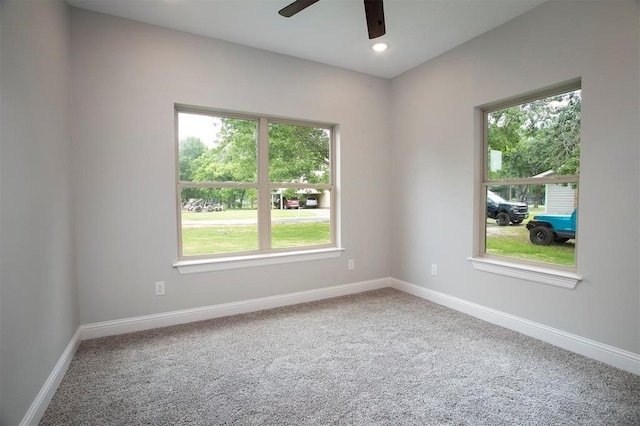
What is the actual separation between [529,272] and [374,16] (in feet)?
7.84

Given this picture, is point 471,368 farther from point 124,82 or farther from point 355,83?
point 124,82

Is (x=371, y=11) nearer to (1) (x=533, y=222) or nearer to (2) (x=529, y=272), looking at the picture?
(1) (x=533, y=222)

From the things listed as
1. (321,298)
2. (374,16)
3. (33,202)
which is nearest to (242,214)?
(321,298)

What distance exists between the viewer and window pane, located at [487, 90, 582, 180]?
252cm

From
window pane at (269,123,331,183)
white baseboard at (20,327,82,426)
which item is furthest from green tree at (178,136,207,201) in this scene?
white baseboard at (20,327,82,426)

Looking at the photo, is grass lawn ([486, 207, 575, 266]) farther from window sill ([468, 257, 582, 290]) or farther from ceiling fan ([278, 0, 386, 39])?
ceiling fan ([278, 0, 386, 39])

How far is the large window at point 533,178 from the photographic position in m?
2.53

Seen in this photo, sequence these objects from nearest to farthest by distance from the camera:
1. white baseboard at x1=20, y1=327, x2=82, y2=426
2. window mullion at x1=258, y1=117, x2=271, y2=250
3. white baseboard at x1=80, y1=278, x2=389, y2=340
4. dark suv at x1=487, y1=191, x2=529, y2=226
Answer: white baseboard at x1=20, y1=327, x2=82, y2=426
white baseboard at x1=80, y1=278, x2=389, y2=340
dark suv at x1=487, y1=191, x2=529, y2=226
window mullion at x1=258, y1=117, x2=271, y2=250

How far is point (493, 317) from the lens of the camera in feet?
9.69

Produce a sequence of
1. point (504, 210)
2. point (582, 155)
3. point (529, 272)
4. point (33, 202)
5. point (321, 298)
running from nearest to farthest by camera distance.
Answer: point (33, 202) → point (582, 155) → point (529, 272) → point (504, 210) → point (321, 298)

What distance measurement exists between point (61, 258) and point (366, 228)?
3009 millimetres

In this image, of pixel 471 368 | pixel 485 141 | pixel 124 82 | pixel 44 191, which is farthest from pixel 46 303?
pixel 485 141

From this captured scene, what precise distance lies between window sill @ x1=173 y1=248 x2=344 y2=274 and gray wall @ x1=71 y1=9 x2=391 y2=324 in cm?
7

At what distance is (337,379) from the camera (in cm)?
203
